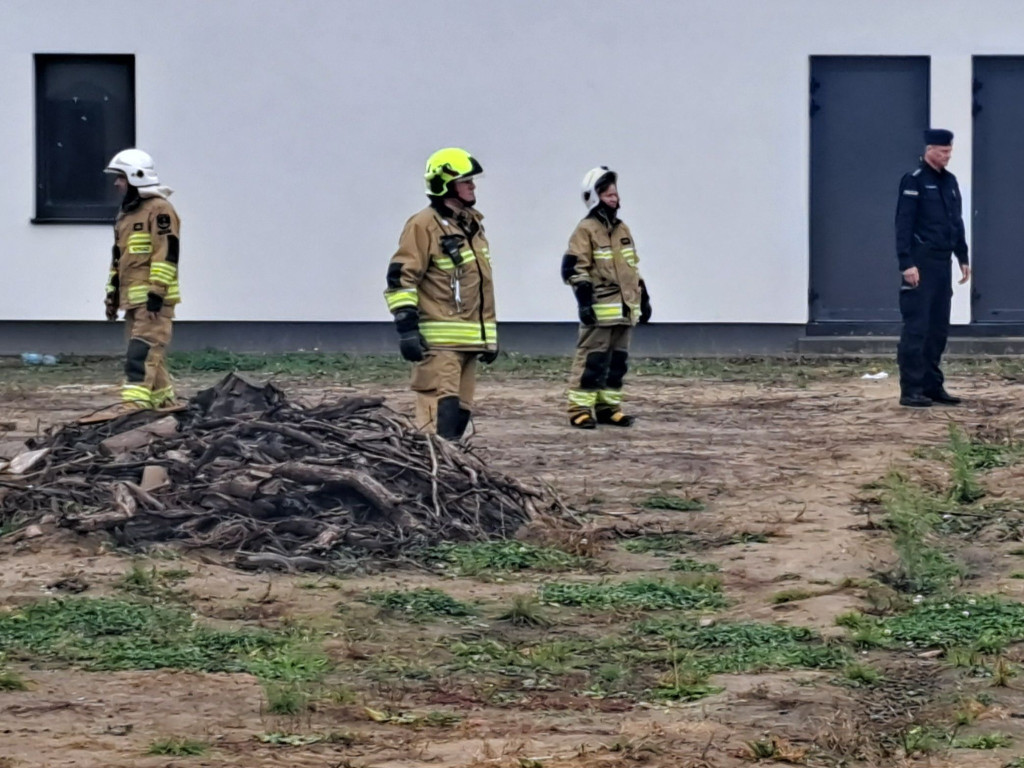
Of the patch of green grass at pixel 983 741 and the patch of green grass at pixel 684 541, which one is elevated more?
the patch of green grass at pixel 684 541

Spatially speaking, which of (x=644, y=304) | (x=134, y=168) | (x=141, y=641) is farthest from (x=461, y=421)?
(x=141, y=641)

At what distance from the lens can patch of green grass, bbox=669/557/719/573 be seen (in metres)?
8.15

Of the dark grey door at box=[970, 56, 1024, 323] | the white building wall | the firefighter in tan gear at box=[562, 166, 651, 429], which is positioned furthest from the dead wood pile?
the dark grey door at box=[970, 56, 1024, 323]

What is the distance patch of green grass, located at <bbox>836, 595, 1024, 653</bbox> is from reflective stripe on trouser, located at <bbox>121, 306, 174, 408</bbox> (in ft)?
19.7

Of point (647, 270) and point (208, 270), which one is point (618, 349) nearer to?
point (647, 270)

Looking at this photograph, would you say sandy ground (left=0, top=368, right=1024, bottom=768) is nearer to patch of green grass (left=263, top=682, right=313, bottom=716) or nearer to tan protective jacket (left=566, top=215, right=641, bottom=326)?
patch of green grass (left=263, top=682, right=313, bottom=716)

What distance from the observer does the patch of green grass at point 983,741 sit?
5398 mm

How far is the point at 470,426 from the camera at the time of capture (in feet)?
40.9

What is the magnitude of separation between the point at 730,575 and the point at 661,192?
386 inches

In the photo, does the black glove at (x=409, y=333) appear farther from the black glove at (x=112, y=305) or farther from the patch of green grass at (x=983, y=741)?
the patch of green grass at (x=983, y=741)

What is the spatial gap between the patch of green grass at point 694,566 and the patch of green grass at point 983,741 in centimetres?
269

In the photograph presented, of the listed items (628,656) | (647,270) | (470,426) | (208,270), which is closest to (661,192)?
(647,270)

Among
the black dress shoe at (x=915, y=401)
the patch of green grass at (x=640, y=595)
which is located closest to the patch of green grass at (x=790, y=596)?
the patch of green grass at (x=640, y=595)

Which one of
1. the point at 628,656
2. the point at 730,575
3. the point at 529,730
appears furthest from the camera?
the point at 730,575
